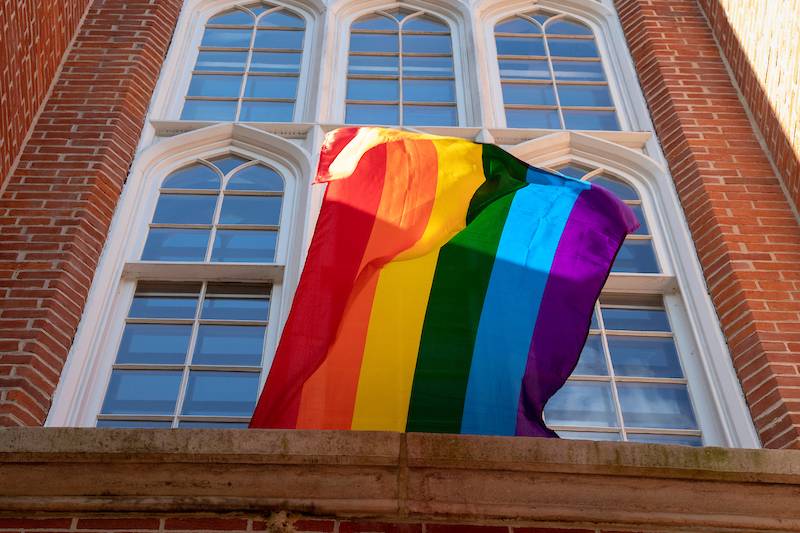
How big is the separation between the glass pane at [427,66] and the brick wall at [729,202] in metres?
1.71

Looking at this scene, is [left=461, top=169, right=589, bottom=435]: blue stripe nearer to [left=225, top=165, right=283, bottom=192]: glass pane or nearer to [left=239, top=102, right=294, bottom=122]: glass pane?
[left=225, top=165, right=283, bottom=192]: glass pane

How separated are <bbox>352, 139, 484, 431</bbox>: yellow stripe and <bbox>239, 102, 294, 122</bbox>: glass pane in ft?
10.0

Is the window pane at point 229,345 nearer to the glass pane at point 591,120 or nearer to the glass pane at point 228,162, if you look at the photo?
the glass pane at point 228,162

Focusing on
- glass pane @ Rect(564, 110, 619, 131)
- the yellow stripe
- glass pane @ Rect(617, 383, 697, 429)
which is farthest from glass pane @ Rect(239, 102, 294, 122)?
glass pane @ Rect(617, 383, 697, 429)

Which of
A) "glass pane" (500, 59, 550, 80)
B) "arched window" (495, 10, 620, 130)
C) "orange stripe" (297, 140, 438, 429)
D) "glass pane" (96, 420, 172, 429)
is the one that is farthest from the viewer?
"glass pane" (500, 59, 550, 80)

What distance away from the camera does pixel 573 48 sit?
1037 cm

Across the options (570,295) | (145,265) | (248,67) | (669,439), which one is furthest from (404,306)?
(248,67)

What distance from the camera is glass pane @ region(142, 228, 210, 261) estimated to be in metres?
7.56

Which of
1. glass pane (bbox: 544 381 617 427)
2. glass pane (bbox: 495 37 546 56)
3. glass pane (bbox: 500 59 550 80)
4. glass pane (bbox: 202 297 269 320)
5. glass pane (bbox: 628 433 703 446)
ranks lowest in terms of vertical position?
glass pane (bbox: 628 433 703 446)

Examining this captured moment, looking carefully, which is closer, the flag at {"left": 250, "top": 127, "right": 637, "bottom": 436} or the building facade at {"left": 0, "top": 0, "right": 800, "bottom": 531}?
the building facade at {"left": 0, "top": 0, "right": 800, "bottom": 531}

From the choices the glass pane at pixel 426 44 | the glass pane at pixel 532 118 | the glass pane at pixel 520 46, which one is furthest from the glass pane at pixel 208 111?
the glass pane at pixel 520 46

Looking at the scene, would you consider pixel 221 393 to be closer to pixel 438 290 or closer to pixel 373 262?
pixel 373 262

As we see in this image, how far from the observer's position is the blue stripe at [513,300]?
527 cm

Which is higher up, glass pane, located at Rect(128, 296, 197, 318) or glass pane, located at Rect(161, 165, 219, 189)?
glass pane, located at Rect(161, 165, 219, 189)
